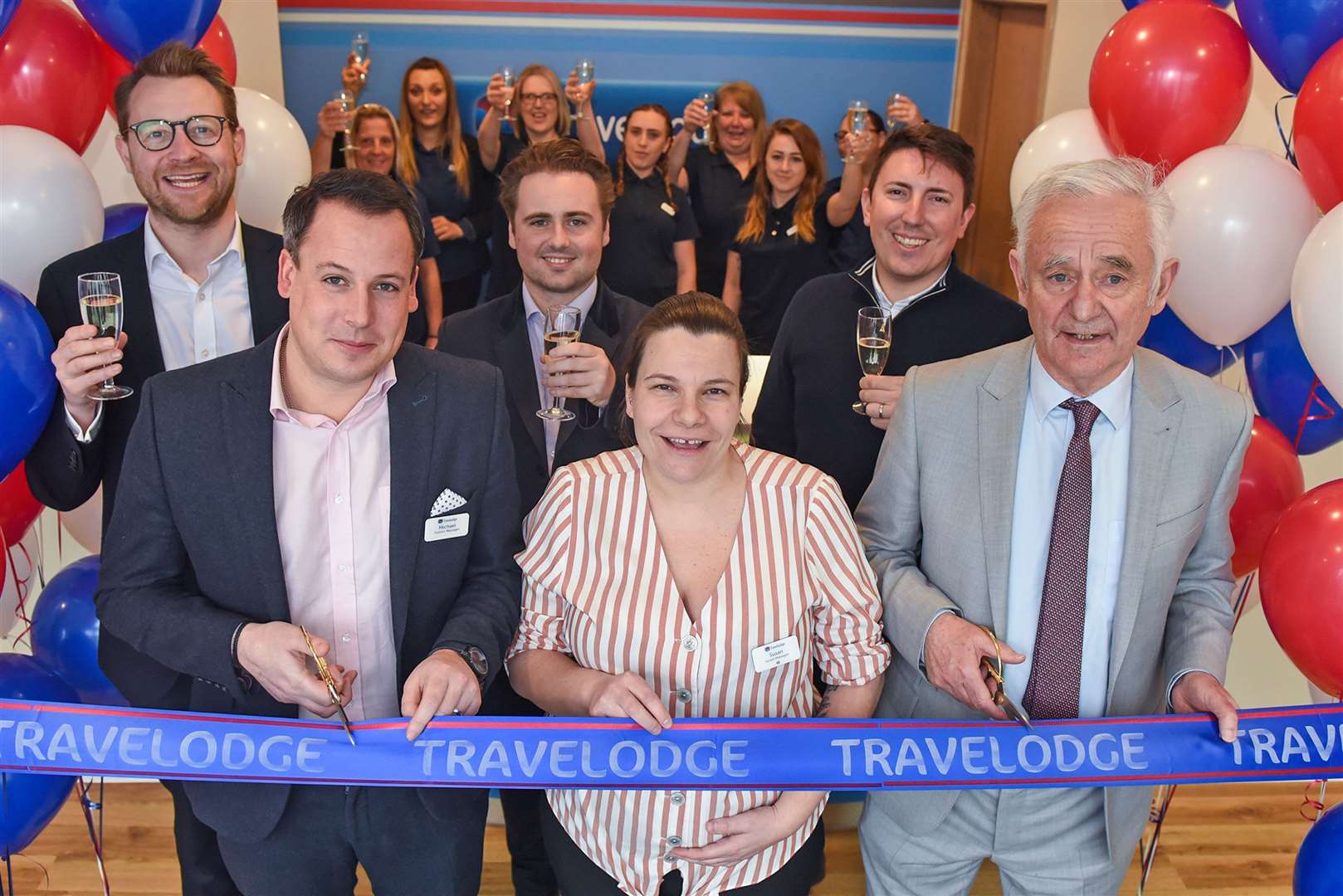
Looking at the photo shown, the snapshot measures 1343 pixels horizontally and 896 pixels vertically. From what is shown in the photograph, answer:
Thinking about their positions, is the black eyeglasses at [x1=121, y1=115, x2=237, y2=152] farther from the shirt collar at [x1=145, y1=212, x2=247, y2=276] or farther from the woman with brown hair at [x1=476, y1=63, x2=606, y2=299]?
the woman with brown hair at [x1=476, y1=63, x2=606, y2=299]

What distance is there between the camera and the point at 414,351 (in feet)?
7.61

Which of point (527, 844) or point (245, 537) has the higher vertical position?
point (245, 537)

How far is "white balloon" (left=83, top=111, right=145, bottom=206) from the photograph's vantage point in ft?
14.6

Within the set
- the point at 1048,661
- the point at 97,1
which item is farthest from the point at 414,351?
Answer: the point at 97,1

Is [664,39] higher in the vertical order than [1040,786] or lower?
higher

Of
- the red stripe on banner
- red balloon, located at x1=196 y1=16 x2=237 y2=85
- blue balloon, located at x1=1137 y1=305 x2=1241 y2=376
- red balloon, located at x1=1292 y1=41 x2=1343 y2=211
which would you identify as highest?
the red stripe on banner

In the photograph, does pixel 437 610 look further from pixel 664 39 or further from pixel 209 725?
pixel 664 39

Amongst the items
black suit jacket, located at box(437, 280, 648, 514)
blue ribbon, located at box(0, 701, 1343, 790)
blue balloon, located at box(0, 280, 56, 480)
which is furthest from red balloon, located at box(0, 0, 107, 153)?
blue ribbon, located at box(0, 701, 1343, 790)

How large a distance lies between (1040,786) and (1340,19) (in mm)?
1907

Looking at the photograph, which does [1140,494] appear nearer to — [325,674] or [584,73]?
[325,674]

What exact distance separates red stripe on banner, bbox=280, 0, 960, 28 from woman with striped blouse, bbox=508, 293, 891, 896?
575cm

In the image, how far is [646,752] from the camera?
210 cm

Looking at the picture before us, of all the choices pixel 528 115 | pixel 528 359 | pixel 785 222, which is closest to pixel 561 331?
pixel 528 359

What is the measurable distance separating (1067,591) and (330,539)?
54.4 inches
